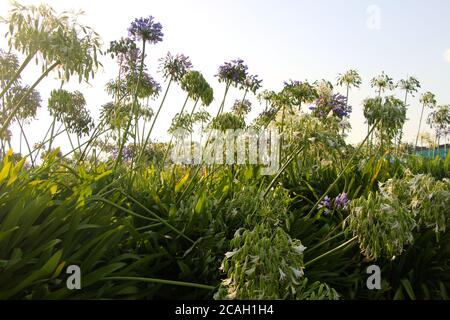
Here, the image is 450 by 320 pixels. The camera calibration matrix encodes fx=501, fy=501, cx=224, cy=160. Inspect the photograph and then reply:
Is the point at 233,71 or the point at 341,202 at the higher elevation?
the point at 233,71

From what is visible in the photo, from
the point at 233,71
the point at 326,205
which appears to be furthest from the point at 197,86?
the point at 326,205

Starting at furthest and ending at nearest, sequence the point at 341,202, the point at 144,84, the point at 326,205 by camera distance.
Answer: the point at 144,84, the point at 326,205, the point at 341,202

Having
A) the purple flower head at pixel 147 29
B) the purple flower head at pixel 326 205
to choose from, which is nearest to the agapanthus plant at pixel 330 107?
the purple flower head at pixel 326 205

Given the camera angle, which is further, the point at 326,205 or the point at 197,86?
the point at 197,86

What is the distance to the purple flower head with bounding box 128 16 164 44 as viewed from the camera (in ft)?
19.3

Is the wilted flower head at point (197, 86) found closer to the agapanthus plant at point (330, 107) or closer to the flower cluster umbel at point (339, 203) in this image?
the agapanthus plant at point (330, 107)

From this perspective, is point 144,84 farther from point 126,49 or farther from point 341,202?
point 341,202

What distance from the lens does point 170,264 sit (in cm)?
453

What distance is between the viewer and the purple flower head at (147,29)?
19.3ft

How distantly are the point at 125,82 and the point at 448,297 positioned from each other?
4.99 m

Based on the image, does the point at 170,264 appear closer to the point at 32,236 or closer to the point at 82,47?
the point at 32,236

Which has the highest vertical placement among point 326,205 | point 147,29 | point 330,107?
point 147,29

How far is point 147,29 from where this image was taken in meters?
5.88

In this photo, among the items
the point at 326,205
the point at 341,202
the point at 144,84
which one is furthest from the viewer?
the point at 144,84
